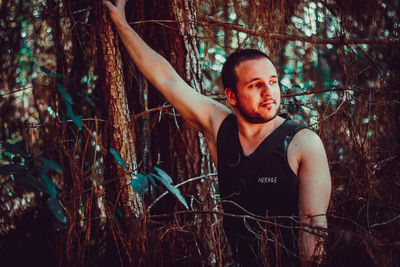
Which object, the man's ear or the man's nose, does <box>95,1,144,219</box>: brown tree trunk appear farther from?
the man's nose

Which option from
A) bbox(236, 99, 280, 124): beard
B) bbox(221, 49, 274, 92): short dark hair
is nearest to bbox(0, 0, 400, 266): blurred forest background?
bbox(221, 49, 274, 92): short dark hair

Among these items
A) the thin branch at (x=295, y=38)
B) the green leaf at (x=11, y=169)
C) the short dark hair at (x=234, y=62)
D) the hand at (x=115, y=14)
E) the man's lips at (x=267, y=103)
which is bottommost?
the green leaf at (x=11, y=169)

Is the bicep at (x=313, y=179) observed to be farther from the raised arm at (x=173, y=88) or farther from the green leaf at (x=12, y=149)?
the green leaf at (x=12, y=149)

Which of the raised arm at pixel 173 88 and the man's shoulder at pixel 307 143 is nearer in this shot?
the man's shoulder at pixel 307 143

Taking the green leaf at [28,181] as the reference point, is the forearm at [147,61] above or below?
above

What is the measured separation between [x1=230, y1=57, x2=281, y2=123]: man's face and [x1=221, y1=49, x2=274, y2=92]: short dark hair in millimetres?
26

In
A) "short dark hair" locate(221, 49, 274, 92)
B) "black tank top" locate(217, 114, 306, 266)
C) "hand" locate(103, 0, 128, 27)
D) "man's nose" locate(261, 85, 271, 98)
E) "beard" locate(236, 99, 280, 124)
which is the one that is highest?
"hand" locate(103, 0, 128, 27)

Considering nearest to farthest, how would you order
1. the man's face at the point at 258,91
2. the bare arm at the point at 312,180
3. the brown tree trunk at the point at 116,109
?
the bare arm at the point at 312,180 → the man's face at the point at 258,91 → the brown tree trunk at the point at 116,109

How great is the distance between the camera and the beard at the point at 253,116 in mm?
1841

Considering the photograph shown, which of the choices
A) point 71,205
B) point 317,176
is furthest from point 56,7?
point 317,176

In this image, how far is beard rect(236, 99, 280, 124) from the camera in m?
1.84

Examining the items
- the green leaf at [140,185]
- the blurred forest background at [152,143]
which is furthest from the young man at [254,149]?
the green leaf at [140,185]

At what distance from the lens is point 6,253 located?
199 cm

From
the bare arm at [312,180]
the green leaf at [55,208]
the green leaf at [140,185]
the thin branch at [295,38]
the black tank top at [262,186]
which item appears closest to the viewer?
the green leaf at [55,208]
